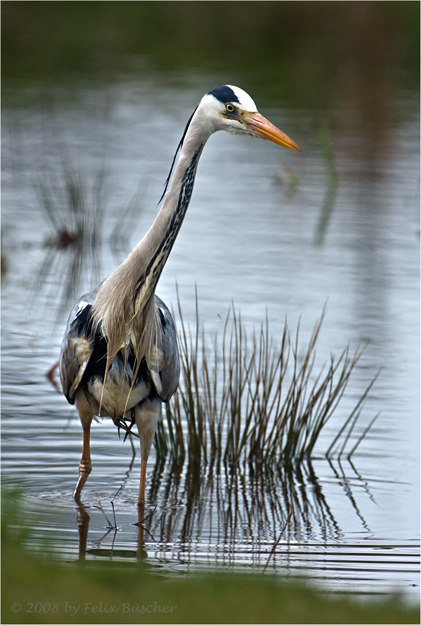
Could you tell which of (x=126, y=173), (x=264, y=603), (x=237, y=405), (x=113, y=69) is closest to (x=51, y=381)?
(x=237, y=405)

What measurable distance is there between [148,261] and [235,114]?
2.98 feet

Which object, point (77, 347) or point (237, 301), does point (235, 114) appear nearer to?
point (77, 347)

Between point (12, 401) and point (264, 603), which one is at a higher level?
point (12, 401)

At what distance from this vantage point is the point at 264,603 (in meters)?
3.66

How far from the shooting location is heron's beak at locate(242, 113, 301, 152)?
529cm

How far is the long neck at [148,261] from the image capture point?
513 cm

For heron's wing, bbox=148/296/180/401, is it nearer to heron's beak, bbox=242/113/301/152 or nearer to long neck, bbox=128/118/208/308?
long neck, bbox=128/118/208/308

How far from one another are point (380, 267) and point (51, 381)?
190 inches

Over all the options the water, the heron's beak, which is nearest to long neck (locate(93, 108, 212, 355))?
the heron's beak

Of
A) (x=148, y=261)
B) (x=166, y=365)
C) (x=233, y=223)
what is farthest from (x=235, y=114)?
(x=233, y=223)

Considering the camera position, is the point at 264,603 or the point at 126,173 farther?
the point at 126,173

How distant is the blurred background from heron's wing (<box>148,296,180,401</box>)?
0.79 m

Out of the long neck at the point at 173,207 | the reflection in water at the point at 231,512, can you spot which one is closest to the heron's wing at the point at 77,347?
the long neck at the point at 173,207

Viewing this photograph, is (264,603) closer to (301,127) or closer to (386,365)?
(386,365)
